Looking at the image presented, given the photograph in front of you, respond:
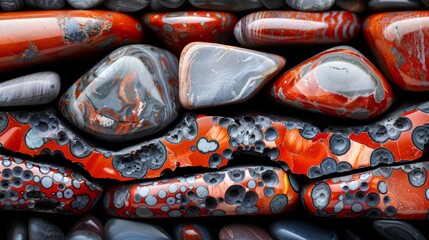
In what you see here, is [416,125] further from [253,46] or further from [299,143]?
[253,46]

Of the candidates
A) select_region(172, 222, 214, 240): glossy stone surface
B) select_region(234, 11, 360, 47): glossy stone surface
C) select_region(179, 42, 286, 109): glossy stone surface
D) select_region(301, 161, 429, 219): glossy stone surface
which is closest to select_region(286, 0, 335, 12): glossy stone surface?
select_region(234, 11, 360, 47): glossy stone surface

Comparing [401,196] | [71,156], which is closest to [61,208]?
[71,156]

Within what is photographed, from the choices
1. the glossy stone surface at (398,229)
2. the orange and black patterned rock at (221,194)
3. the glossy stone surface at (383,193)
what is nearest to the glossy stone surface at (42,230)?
the orange and black patterned rock at (221,194)

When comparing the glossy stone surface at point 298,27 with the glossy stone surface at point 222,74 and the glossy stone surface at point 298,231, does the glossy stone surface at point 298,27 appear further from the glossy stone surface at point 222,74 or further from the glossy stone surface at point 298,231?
the glossy stone surface at point 298,231

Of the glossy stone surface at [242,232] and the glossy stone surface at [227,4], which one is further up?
the glossy stone surface at [227,4]

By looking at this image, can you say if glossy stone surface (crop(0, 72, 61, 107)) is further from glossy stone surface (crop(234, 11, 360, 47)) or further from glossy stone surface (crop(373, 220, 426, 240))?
glossy stone surface (crop(373, 220, 426, 240))

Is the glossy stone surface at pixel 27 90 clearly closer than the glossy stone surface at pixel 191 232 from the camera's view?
Yes

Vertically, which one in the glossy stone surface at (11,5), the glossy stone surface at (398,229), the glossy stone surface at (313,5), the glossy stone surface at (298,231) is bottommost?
the glossy stone surface at (298,231)
